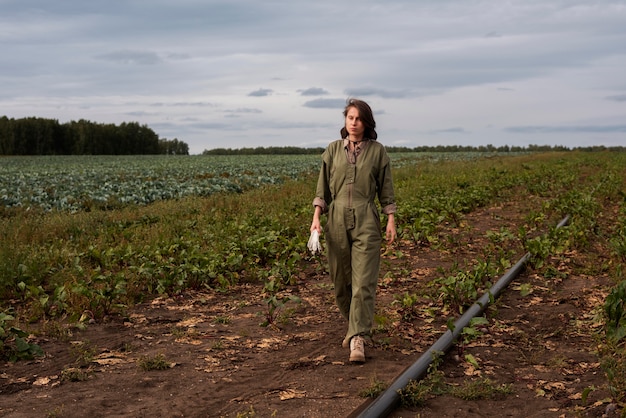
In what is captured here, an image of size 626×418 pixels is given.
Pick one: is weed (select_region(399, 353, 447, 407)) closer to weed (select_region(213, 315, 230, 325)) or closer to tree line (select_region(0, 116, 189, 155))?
weed (select_region(213, 315, 230, 325))

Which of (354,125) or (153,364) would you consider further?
(153,364)

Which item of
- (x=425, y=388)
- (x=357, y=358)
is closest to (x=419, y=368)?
(x=425, y=388)

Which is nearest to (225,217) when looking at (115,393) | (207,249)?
(207,249)

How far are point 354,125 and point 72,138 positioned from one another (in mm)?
83374

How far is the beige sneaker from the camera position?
16.8 feet

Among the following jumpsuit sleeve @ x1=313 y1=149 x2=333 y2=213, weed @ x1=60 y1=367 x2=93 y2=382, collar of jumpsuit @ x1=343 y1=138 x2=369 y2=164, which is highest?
collar of jumpsuit @ x1=343 y1=138 x2=369 y2=164

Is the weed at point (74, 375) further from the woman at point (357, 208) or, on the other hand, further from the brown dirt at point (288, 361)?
the woman at point (357, 208)

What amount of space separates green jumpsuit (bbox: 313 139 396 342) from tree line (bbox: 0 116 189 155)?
8065 cm

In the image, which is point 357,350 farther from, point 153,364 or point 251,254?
point 251,254

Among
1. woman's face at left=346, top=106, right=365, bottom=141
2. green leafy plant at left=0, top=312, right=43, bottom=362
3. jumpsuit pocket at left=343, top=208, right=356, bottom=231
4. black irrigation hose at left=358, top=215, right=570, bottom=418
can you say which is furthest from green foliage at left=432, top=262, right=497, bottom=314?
green leafy plant at left=0, top=312, right=43, bottom=362

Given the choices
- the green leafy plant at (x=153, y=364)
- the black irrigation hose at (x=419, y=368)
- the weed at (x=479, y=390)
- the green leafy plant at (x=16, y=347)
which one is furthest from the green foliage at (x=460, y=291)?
the green leafy plant at (x=16, y=347)

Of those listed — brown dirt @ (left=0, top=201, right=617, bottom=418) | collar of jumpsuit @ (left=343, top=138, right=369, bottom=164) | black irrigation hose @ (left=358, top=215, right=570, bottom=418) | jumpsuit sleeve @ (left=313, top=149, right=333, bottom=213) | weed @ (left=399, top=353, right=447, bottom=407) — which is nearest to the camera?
black irrigation hose @ (left=358, top=215, right=570, bottom=418)

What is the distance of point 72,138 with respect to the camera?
81.9 metres

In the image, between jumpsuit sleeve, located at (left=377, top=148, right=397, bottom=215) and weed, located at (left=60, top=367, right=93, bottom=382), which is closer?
weed, located at (left=60, top=367, right=93, bottom=382)
